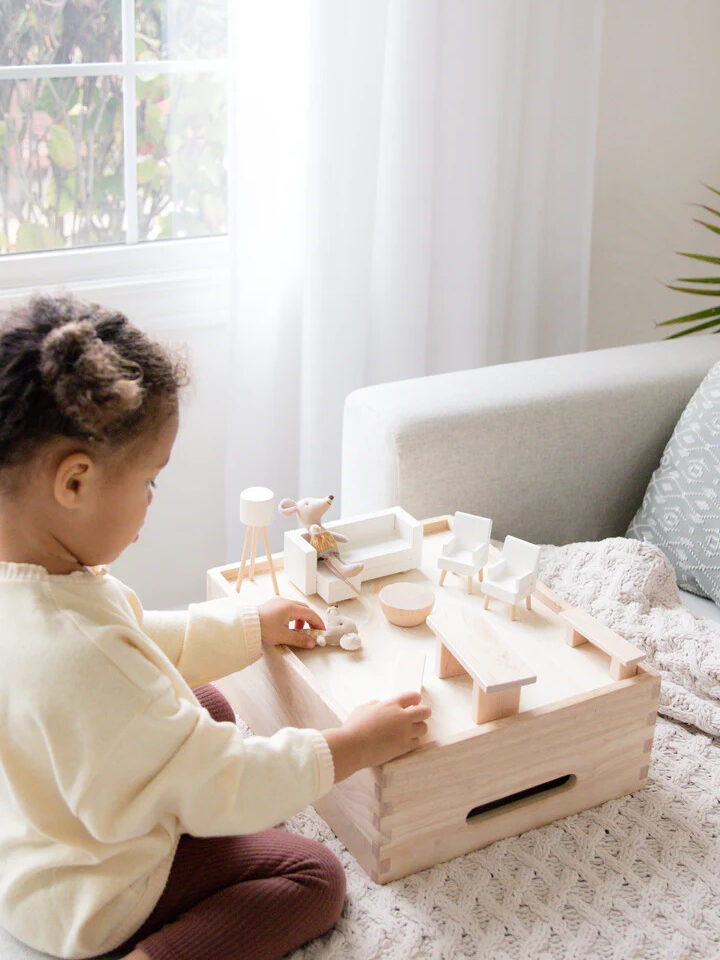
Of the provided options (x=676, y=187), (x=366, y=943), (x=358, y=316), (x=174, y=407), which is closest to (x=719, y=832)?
(x=366, y=943)

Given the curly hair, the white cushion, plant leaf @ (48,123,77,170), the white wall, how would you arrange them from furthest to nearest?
the white wall → plant leaf @ (48,123,77,170) → the white cushion → the curly hair

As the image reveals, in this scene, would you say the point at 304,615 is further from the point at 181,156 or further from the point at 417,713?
the point at 181,156

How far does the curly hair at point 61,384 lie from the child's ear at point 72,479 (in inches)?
0.7

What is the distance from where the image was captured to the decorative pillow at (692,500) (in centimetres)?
158

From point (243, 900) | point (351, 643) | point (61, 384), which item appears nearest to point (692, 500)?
point (351, 643)

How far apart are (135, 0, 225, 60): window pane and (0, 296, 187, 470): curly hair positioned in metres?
1.00

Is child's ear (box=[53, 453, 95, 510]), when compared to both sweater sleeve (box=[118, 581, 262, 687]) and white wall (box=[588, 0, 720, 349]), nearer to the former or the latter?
sweater sleeve (box=[118, 581, 262, 687])

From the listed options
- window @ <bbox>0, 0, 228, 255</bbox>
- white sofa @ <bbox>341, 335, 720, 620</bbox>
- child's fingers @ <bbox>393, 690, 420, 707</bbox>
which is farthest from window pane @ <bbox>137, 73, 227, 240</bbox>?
child's fingers @ <bbox>393, 690, 420, 707</bbox>

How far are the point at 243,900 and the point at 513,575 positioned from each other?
499 mm

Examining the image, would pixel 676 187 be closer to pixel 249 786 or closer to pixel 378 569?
pixel 378 569

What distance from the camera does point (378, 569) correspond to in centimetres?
139

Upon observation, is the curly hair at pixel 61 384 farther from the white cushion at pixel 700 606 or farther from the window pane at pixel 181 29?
the window pane at pixel 181 29

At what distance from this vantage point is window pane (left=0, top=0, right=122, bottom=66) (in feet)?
5.82

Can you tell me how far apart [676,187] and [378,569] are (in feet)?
4.50
